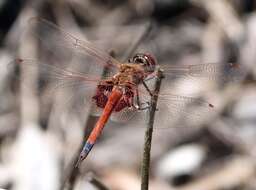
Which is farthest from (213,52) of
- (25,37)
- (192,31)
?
(25,37)

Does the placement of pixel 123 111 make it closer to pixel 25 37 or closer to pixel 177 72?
pixel 177 72

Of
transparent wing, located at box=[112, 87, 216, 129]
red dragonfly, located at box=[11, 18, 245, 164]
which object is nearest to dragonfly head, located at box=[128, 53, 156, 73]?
red dragonfly, located at box=[11, 18, 245, 164]

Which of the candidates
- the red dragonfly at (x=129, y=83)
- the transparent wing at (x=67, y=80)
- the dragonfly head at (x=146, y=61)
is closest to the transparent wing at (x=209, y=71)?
the red dragonfly at (x=129, y=83)

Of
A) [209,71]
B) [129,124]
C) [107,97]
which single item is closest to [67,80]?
[107,97]

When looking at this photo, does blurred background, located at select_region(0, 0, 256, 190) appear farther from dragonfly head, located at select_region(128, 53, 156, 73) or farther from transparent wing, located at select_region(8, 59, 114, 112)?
dragonfly head, located at select_region(128, 53, 156, 73)

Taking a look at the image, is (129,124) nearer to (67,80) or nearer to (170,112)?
(67,80)
